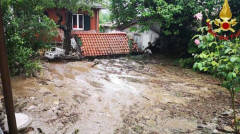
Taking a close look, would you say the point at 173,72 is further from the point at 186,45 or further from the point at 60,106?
the point at 60,106

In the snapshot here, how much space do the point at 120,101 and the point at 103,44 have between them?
6.79m

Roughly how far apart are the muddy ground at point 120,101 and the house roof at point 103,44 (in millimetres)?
2567

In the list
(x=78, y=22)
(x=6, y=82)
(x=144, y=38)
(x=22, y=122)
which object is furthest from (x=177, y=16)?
(x=6, y=82)

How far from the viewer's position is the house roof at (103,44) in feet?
36.4

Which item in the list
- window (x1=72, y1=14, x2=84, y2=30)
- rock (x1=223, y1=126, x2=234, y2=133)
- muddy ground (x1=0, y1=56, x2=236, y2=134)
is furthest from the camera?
window (x1=72, y1=14, x2=84, y2=30)

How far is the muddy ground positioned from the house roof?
2.57 m

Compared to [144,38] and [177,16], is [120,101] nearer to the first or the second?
[177,16]

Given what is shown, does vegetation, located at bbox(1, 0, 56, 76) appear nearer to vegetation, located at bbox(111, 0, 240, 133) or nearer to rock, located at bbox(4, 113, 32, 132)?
rock, located at bbox(4, 113, 32, 132)

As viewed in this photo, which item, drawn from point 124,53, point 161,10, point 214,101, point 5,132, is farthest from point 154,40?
point 5,132

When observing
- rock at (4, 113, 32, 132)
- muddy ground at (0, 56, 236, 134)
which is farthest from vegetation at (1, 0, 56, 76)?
rock at (4, 113, 32, 132)

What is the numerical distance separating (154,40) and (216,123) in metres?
8.81

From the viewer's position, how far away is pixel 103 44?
11.7 metres

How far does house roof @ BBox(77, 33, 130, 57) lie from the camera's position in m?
11.1

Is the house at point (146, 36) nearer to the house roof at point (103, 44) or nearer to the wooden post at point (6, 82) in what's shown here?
the house roof at point (103, 44)
